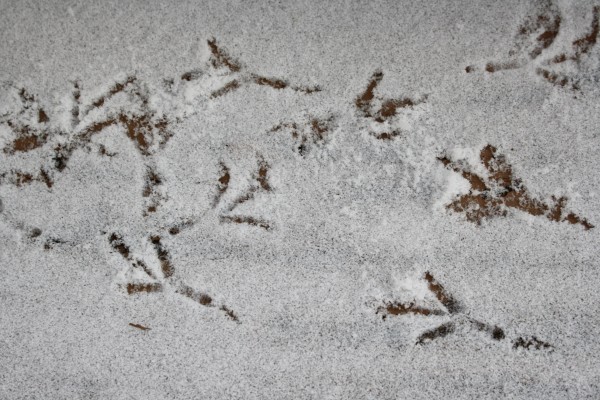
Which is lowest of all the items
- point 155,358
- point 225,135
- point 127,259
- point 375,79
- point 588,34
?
point 155,358

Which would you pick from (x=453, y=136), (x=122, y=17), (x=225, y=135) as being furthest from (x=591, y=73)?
(x=122, y=17)

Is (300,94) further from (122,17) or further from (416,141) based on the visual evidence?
(122,17)

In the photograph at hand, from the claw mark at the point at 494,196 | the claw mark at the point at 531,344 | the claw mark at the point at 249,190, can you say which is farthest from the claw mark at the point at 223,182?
the claw mark at the point at 531,344

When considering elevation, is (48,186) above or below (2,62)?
below

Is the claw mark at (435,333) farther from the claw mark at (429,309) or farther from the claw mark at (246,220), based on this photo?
the claw mark at (246,220)

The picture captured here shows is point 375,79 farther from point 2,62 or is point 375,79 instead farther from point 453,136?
point 2,62

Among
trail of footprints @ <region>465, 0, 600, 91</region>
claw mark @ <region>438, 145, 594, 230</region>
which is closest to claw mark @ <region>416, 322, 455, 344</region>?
claw mark @ <region>438, 145, 594, 230</region>

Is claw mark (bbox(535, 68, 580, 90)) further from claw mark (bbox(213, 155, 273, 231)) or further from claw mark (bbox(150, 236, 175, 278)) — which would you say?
claw mark (bbox(150, 236, 175, 278))
